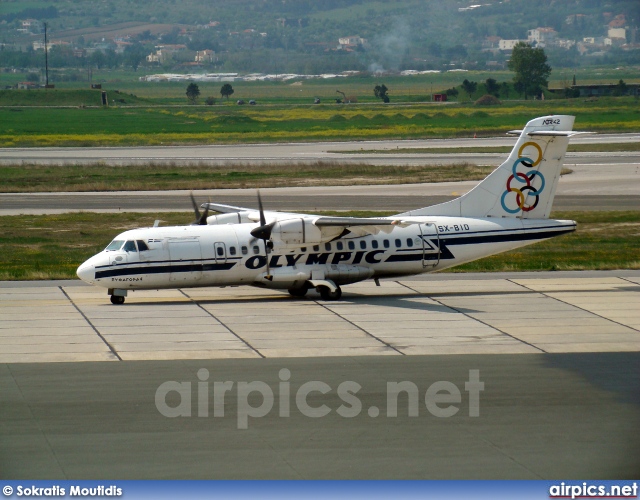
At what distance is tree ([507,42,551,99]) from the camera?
189 meters

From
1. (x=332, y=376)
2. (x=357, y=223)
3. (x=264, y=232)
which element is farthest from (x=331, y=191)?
(x=332, y=376)

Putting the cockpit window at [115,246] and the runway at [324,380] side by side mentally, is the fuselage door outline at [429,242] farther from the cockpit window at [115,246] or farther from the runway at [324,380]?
the cockpit window at [115,246]

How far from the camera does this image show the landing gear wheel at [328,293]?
3569cm

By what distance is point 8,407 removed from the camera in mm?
21656

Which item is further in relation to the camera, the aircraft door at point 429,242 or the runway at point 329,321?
the aircraft door at point 429,242

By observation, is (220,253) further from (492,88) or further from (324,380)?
(492,88)

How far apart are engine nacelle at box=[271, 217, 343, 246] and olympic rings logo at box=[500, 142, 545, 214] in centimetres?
731

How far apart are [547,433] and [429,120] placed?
132154 millimetres

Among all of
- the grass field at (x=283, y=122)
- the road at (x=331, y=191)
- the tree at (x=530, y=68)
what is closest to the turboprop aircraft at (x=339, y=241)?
the road at (x=331, y=191)

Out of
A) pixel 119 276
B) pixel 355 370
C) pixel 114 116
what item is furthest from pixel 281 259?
pixel 114 116
